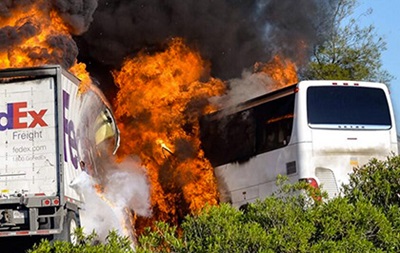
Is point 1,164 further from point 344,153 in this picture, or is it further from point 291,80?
point 291,80

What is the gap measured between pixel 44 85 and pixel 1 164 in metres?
1.50

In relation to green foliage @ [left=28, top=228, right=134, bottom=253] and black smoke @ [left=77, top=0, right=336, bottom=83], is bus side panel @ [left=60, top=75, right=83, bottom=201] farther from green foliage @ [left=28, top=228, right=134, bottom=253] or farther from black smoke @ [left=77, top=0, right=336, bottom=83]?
black smoke @ [left=77, top=0, right=336, bottom=83]

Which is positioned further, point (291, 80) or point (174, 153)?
point (291, 80)

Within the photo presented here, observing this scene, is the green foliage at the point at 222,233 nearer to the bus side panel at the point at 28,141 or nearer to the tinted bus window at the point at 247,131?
the bus side panel at the point at 28,141

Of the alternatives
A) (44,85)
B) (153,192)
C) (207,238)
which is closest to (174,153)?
(153,192)

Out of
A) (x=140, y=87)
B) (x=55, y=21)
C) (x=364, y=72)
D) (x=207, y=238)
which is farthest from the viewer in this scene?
(x=364, y=72)

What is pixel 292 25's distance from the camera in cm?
2619

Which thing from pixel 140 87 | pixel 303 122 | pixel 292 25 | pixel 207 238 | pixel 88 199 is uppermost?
pixel 292 25

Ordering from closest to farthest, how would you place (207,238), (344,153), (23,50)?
(207,238) < (344,153) < (23,50)

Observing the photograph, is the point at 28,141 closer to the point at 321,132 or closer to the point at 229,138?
the point at 321,132

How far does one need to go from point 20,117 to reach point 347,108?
6616 mm

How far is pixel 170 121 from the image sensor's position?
21.1 meters

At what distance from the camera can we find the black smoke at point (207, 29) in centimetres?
2358

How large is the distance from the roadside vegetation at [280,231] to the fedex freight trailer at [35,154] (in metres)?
4.14
